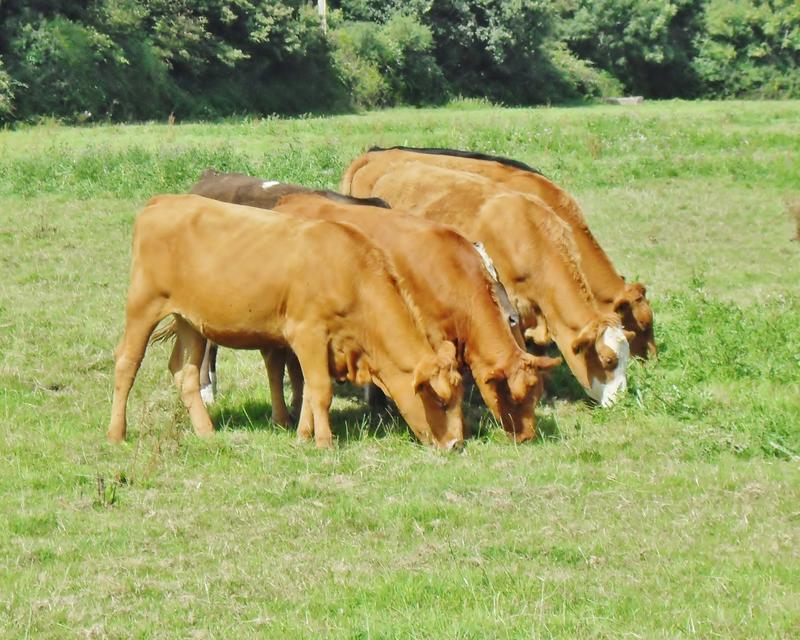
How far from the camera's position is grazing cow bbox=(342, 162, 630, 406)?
430 inches

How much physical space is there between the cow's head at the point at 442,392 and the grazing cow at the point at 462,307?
1.21 feet

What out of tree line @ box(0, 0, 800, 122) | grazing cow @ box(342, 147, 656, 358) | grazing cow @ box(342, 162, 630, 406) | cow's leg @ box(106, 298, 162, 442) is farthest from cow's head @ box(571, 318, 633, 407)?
tree line @ box(0, 0, 800, 122)

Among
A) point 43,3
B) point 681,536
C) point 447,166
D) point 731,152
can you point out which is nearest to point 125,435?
point 681,536

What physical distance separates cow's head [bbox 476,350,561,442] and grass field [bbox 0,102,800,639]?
209mm

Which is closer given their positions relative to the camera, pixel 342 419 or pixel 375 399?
pixel 342 419

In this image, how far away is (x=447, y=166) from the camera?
560 inches

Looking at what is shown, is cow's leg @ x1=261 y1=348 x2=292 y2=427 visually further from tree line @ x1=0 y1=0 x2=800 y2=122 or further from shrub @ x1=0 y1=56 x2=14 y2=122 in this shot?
tree line @ x1=0 y1=0 x2=800 y2=122

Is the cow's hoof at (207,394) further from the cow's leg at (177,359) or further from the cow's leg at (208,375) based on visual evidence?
the cow's leg at (177,359)

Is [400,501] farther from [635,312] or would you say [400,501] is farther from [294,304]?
[635,312]

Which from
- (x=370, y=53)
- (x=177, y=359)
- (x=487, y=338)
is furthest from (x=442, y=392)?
(x=370, y=53)

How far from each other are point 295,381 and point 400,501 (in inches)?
125

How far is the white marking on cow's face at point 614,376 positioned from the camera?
1085 centimetres

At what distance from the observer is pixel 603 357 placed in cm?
1083

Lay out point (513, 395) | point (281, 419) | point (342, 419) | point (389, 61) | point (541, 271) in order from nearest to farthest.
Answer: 1. point (513, 395)
2. point (281, 419)
3. point (342, 419)
4. point (541, 271)
5. point (389, 61)
